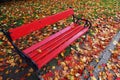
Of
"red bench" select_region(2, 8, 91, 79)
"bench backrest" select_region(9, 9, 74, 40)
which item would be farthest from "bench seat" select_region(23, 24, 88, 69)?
"bench backrest" select_region(9, 9, 74, 40)

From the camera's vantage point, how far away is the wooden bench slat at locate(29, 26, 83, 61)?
113 inches

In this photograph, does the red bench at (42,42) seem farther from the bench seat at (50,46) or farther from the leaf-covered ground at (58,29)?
the leaf-covered ground at (58,29)

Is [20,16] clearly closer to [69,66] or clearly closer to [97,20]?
[97,20]

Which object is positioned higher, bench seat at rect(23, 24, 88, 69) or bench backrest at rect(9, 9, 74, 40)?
bench backrest at rect(9, 9, 74, 40)

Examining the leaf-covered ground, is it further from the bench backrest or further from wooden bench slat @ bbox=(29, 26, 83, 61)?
the bench backrest

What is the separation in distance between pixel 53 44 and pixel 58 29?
163cm

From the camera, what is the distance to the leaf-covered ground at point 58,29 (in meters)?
3.21

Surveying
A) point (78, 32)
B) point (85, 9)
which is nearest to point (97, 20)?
point (85, 9)

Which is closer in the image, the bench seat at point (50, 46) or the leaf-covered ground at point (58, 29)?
the bench seat at point (50, 46)

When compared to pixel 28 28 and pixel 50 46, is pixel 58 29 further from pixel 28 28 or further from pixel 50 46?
pixel 28 28

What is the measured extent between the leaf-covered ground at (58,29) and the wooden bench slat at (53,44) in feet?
1.34

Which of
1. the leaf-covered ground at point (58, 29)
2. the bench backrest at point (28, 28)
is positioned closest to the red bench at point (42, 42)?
the bench backrest at point (28, 28)

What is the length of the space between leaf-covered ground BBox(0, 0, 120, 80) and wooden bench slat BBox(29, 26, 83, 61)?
1.34ft

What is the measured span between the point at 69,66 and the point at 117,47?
1604 mm
